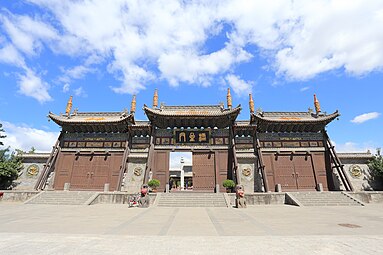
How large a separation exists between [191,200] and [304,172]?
41.2ft

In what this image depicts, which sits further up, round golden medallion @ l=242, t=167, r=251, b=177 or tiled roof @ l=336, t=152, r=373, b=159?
tiled roof @ l=336, t=152, r=373, b=159

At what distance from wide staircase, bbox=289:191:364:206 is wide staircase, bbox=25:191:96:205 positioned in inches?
648

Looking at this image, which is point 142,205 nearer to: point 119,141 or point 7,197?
point 119,141

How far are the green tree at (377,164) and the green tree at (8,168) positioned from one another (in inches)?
1407

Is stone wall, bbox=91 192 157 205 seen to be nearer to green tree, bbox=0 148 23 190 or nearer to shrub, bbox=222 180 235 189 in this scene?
shrub, bbox=222 180 235 189

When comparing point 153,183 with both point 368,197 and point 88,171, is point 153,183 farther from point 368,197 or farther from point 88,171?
point 368,197

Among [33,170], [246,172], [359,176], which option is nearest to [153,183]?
[246,172]

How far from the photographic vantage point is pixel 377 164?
19.1 m

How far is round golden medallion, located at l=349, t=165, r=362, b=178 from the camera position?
65.6 ft

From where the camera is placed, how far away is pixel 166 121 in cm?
2061

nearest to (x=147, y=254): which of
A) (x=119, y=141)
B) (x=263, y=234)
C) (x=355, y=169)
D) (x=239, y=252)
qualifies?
(x=239, y=252)

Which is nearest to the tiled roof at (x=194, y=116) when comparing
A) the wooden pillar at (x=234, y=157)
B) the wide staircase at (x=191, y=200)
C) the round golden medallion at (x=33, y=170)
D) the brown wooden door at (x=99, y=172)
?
the wooden pillar at (x=234, y=157)

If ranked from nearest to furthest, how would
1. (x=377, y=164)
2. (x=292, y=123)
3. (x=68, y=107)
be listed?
(x=377, y=164) → (x=292, y=123) → (x=68, y=107)

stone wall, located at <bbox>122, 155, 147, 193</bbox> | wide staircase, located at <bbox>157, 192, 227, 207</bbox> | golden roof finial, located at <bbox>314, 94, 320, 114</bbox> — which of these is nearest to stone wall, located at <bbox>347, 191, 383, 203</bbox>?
golden roof finial, located at <bbox>314, 94, 320, 114</bbox>
